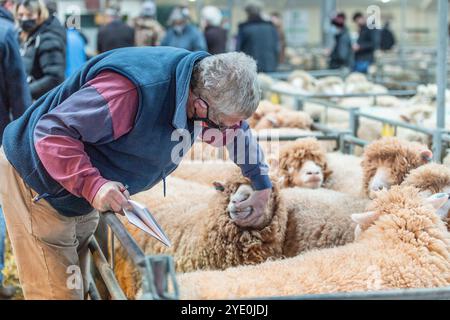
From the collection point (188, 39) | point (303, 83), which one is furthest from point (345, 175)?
point (303, 83)

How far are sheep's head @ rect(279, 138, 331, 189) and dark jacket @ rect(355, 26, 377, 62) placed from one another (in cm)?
721

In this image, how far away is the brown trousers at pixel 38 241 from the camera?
2.33m

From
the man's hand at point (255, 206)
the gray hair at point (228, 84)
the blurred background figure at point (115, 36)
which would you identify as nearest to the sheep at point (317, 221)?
the man's hand at point (255, 206)

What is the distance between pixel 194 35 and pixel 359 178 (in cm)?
457

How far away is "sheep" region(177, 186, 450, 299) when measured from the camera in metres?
2.21

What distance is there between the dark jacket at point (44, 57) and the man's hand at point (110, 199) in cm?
254

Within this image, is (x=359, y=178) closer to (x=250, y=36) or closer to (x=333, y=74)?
(x=250, y=36)

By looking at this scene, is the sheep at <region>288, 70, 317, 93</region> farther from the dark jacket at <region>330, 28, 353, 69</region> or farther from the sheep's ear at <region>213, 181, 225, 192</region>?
the sheep's ear at <region>213, 181, 225, 192</region>

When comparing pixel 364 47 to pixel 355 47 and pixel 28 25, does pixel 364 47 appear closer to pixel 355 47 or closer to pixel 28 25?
pixel 355 47

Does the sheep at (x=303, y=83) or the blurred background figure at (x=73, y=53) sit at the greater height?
the blurred background figure at (x=73, y=53)

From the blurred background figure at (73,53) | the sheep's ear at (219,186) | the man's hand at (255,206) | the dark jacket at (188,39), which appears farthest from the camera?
the dark jacket at (188,39)

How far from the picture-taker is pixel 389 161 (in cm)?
346

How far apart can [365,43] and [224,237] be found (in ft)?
27.8

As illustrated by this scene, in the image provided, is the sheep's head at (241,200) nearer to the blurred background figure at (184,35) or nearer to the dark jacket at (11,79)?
the dark jacket at (11,79)
